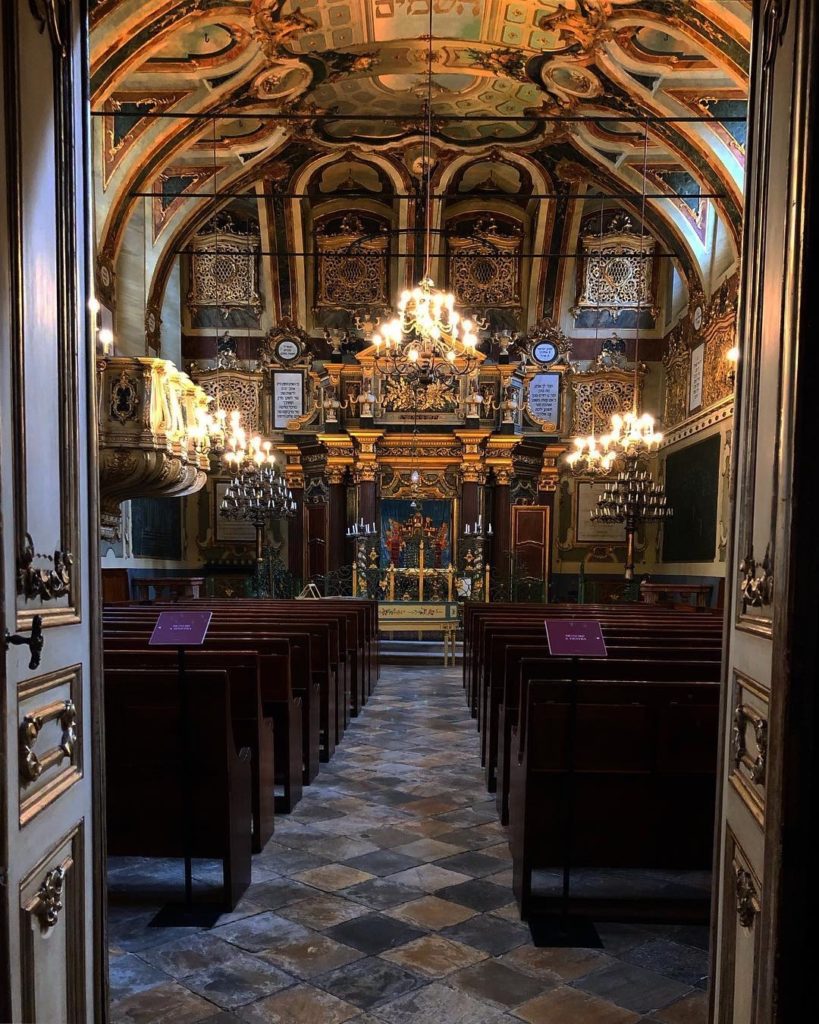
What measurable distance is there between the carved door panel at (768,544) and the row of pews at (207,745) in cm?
207

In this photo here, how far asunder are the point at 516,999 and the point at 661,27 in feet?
33.4

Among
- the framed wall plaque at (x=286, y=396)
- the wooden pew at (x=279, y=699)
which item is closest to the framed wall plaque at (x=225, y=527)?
the framed wall plaque at (x=286, y=396)

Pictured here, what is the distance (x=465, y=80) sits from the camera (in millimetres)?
11875

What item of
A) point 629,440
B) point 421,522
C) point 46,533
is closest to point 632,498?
point 629,440

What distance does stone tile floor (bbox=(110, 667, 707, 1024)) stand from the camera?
8.40ft

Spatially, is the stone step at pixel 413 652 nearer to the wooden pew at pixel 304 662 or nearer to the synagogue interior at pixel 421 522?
the synagogue interior at pixel 421 522

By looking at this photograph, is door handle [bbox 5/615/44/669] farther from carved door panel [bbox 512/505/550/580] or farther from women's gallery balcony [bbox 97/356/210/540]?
carved door panel [bbox 512/505/550/580]

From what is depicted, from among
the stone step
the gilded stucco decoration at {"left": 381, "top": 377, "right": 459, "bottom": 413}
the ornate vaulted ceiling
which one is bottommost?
the stone step

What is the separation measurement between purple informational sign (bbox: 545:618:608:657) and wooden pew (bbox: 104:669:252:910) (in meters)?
1.38

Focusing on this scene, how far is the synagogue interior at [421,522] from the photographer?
104 inches

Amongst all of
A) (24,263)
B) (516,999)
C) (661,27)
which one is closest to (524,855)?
(516,999)

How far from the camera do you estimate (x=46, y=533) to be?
1688 millimetres

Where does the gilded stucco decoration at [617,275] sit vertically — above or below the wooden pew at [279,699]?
above

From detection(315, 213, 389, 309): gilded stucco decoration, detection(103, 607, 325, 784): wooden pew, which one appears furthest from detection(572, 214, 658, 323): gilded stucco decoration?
detection(103, 607, 325, 784): wooden pew
